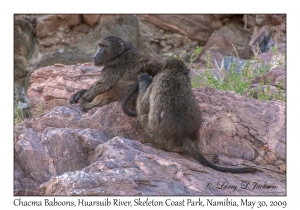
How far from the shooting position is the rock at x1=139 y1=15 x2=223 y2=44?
14.0 meters

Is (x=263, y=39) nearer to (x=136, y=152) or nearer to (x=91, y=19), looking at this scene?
(x=91, y=19)

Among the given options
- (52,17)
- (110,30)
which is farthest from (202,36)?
(52,17)

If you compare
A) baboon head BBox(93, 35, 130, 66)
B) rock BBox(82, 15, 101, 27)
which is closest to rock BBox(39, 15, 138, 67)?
rock BBox(82, 15, 101, 27)

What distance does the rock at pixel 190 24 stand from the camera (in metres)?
14.0

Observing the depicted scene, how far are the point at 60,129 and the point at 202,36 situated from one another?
30.7 ft

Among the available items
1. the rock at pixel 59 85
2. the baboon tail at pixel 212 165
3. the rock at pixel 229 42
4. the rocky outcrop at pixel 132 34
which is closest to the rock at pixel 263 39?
the rocky outcrop at pixel 132 34

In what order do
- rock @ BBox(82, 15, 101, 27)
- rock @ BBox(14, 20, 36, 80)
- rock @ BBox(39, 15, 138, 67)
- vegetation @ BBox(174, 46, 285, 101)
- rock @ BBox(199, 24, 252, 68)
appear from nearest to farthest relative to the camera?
vegetation @ BBox(174, 46, 285, 101) < rock @ BBox(39, 15, 138, 67) < rock @ BBox(199, 24, 252, 68) < rock @ BBox(82, 15, 101, 27) < rock @ BBox(14, 20, 36, 80)

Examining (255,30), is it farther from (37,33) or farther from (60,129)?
(60,129)

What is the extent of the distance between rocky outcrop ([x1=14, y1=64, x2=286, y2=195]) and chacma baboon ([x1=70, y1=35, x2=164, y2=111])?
354mm

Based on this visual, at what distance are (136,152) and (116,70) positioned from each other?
194cm

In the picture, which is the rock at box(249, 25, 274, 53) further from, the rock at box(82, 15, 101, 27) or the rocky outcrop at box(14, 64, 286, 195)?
the rocky outcrop at box(14, 64, 286, 195)

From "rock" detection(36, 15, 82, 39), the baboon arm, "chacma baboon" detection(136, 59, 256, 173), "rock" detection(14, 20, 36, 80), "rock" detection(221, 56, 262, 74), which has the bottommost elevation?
"chacma baboon" detection(136, 59, 256, 173)

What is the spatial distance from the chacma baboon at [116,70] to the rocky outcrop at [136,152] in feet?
1.16

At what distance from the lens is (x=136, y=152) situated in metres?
5.11
